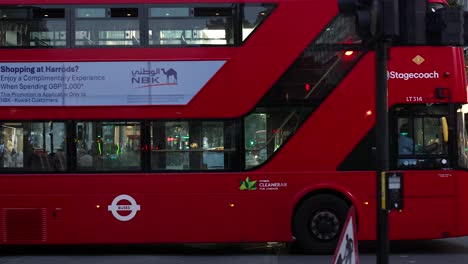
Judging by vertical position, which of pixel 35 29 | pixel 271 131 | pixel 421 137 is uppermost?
pixel 35 29

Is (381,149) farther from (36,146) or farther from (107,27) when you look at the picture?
(36,146)

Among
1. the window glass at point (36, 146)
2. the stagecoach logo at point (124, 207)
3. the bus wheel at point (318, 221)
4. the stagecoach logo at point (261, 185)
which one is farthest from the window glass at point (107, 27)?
the bus wheel at point (318, 221)

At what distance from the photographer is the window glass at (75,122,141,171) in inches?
352

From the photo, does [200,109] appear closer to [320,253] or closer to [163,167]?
[163,167]

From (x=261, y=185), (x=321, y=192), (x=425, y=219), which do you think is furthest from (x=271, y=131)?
(x=425, y=219)

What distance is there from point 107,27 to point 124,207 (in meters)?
2.92

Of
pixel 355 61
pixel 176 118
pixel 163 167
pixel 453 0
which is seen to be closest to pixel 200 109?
pixel 176 118

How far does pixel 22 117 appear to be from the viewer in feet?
29.3

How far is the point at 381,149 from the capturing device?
517cm

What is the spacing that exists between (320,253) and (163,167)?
289 centimetres

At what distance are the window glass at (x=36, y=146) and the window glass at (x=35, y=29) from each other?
4.30 ft

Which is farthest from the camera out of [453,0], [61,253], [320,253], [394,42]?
[453,0]

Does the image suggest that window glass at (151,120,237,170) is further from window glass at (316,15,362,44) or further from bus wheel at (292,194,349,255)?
window glass at (316,15,362,44)

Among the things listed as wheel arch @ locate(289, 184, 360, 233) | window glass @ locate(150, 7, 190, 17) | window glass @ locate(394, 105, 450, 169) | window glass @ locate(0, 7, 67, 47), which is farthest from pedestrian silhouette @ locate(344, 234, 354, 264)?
window glass @ locate(0, 7, 67, 47)
